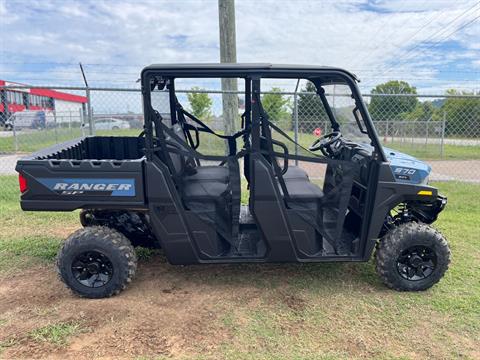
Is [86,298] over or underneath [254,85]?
underneath

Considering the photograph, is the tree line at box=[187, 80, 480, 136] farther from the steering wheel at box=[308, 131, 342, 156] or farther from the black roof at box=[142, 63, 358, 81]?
A: the black roof at box=[142, 63, 358, 81]

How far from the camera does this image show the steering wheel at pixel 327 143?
3646mm

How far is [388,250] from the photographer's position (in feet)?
10.5

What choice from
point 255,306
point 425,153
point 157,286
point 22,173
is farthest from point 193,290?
point 425,153

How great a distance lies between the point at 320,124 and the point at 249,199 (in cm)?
427

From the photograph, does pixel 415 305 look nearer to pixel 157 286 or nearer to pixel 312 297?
pixel 312 297

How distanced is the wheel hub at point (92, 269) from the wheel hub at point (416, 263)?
7.95ft

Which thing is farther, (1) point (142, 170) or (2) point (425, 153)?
(2) point (425, 153)

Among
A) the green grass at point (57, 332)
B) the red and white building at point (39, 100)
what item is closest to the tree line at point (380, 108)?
the green grass at point (57, 332)

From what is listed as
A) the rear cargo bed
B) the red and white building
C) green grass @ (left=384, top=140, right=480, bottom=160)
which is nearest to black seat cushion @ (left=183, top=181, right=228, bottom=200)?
the rear cargo bed

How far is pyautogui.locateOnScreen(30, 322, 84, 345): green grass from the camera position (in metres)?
2.61

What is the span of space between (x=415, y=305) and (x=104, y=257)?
251 centimetres

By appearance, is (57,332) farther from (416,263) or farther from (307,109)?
(307,109)

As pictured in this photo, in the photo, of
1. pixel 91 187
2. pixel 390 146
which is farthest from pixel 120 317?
pixel 390 146
